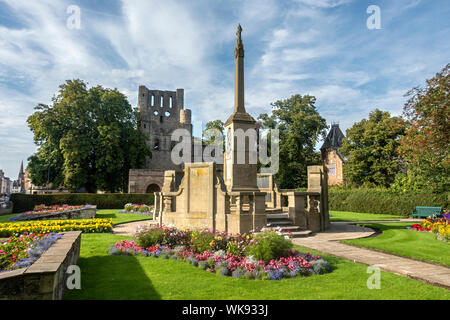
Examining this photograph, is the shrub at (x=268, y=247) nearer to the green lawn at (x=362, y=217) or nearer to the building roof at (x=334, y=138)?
the green lawn at (x=362, y=217)

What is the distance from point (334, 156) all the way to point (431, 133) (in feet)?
117

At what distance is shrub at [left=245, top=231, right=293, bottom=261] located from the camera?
6.65 meters

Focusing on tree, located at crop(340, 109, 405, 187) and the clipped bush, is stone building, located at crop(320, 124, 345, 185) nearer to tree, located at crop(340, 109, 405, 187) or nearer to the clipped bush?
tree, located at crop(340, 109, 405, 187)

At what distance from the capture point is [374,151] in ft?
109

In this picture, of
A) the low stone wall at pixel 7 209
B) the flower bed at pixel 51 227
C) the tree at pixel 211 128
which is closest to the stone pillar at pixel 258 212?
the flower bed at pixel 51 227

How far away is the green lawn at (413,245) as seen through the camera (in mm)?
7801

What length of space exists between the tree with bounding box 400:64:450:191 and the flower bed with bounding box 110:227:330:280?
1065 centimetres

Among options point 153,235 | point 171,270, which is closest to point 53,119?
point 153,235

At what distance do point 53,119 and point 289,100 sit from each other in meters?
30.1

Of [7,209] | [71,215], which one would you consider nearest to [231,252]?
[71,215]

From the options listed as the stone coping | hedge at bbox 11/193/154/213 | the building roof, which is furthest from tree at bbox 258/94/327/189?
the stone coping

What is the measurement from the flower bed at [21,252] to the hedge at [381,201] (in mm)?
21559
